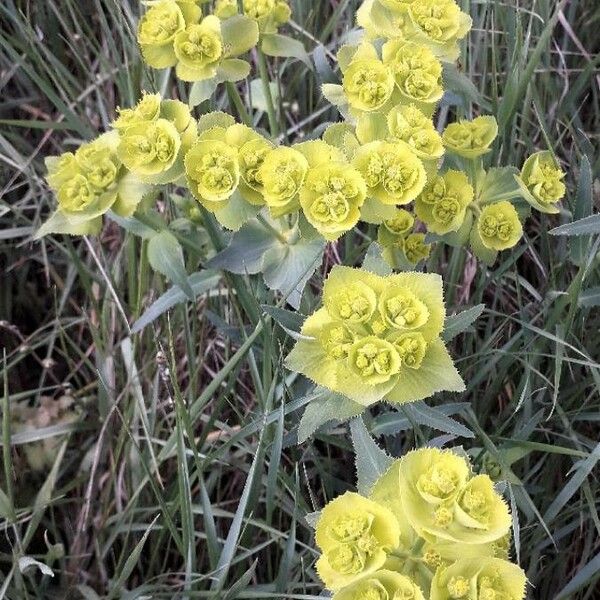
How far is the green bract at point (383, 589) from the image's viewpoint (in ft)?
2.11

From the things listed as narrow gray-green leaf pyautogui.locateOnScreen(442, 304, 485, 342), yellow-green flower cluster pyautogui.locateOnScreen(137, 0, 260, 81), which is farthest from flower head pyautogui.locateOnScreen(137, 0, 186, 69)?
narrow gray-green leaf pyautogui.locateOnScreen(442, 304, 485, 342)

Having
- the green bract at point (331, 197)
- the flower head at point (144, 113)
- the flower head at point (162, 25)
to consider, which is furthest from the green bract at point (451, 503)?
the flower head at point (162, 25)

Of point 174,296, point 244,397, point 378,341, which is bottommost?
point 244,397

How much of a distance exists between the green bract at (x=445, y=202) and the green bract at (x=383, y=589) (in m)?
0.53

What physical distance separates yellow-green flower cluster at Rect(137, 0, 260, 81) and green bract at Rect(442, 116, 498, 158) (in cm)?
A: 35

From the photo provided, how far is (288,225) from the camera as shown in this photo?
43.8 inches

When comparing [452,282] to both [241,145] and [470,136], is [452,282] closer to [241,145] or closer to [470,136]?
[470,136]

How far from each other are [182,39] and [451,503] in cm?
73

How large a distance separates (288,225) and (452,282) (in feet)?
0.98

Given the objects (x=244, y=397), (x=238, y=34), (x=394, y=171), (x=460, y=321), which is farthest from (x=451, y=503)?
(x=238, y=34)

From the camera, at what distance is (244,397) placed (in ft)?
4.29

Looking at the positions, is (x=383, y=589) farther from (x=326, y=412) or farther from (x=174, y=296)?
(x=174, y=296)

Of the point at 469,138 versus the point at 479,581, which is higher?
the point at 469,138

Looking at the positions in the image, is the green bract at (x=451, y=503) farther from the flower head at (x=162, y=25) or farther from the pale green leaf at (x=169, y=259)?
the flower head at (x=162, y=25)
